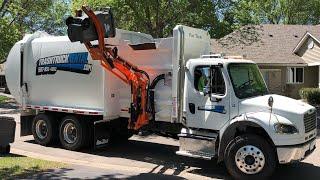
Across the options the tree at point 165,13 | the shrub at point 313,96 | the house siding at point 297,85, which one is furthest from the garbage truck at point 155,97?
the house siding at point 297,85

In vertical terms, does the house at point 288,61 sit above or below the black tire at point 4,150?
above

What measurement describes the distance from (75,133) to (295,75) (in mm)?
24557

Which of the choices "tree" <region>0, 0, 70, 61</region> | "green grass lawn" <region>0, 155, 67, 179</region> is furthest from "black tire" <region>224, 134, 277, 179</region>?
"tree" <region>0, 0, 70, 61</region>

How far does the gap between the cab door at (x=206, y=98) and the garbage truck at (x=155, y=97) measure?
2 cm

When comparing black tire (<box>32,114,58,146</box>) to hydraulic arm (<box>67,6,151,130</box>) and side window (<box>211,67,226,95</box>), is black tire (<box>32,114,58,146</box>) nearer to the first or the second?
hydraulic arm (<box>67,6,151,130</box>)

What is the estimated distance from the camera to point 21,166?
1035 centimetres

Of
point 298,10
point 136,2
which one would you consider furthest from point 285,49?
point 298,10

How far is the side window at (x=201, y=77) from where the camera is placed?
1080cm

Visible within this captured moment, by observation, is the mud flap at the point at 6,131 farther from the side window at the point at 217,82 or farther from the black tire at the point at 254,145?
the black tire at the point at 254,145

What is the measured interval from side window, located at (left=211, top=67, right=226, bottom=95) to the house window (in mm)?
25037

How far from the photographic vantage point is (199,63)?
36.0 ft

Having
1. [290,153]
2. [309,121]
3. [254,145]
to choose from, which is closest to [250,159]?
[254,145]

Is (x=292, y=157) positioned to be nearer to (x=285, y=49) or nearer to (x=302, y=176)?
(x=302, y=176)

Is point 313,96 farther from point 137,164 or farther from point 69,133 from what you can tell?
point 137,164
